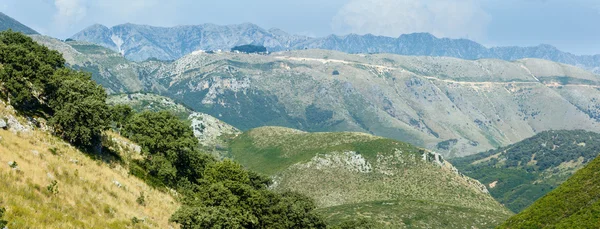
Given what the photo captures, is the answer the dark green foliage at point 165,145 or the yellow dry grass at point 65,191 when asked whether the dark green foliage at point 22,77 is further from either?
the dark green foliage at point 165,145

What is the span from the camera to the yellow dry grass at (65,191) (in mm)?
30328

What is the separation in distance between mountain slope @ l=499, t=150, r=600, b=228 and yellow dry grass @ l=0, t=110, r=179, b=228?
8042 cm

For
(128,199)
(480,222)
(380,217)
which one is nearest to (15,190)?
(128,199)

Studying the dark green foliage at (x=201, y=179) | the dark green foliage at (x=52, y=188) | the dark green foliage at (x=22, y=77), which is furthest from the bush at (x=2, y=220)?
the dark green foliage at (x=22, y=77)

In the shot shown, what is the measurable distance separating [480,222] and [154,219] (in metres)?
162

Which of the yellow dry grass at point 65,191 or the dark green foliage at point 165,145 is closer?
the yellow dry grass at point 65,191

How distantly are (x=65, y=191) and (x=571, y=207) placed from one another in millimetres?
106605

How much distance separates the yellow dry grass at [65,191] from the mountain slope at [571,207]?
3166 inches

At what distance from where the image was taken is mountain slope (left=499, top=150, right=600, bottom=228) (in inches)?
3499

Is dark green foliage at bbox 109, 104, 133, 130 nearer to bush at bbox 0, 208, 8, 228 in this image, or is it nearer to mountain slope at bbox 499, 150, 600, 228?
bush at bbox 0, 208, 8, 228

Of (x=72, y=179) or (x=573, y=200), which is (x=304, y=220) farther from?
(x=573, y=200)

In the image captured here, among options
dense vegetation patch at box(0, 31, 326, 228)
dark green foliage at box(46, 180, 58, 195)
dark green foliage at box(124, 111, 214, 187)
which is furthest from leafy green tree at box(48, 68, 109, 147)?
dark green foliage at box(46, 180, 58, 195)

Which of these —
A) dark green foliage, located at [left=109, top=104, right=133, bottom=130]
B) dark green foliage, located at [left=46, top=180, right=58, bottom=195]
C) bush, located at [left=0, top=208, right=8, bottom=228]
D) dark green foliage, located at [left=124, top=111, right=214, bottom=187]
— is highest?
dark green foliage, located at [left=109, top=104, right=133, bottom=130]

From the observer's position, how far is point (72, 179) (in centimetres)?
4122
